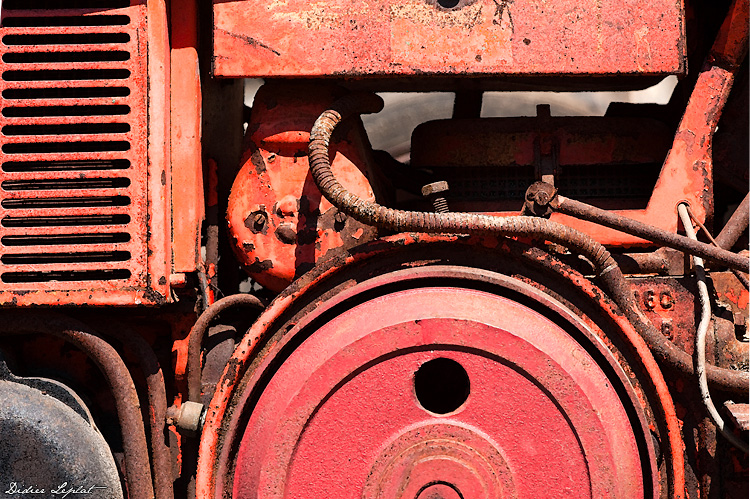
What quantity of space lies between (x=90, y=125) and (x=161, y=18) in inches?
11.9

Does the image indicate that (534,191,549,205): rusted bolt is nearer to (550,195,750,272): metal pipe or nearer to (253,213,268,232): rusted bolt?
(550,195,750,272): metal pipe

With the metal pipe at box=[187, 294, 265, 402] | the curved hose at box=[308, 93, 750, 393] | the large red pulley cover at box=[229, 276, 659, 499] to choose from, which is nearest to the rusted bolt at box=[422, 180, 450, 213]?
the curved hose at box=[308, 93, 750, 393]

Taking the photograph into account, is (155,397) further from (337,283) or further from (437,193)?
(437,193)

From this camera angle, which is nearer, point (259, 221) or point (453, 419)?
point (453, 419)

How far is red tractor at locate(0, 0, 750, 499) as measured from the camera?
1.40m

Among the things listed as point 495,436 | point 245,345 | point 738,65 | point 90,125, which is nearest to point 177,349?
point 245,345

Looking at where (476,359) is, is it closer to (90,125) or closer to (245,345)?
(245,345)

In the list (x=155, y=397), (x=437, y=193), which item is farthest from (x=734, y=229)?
(x=155, y=397)

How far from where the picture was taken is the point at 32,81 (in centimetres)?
155

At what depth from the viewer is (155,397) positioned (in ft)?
5.28

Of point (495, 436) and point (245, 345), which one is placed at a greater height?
point (245, 345)

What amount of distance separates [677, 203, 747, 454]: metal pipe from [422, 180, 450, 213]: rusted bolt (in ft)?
1.86

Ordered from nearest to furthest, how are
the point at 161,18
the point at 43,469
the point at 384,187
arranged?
the point at 43,469
the point at 161,18
the point at 384,187

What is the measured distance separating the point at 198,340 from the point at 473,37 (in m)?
0.94
